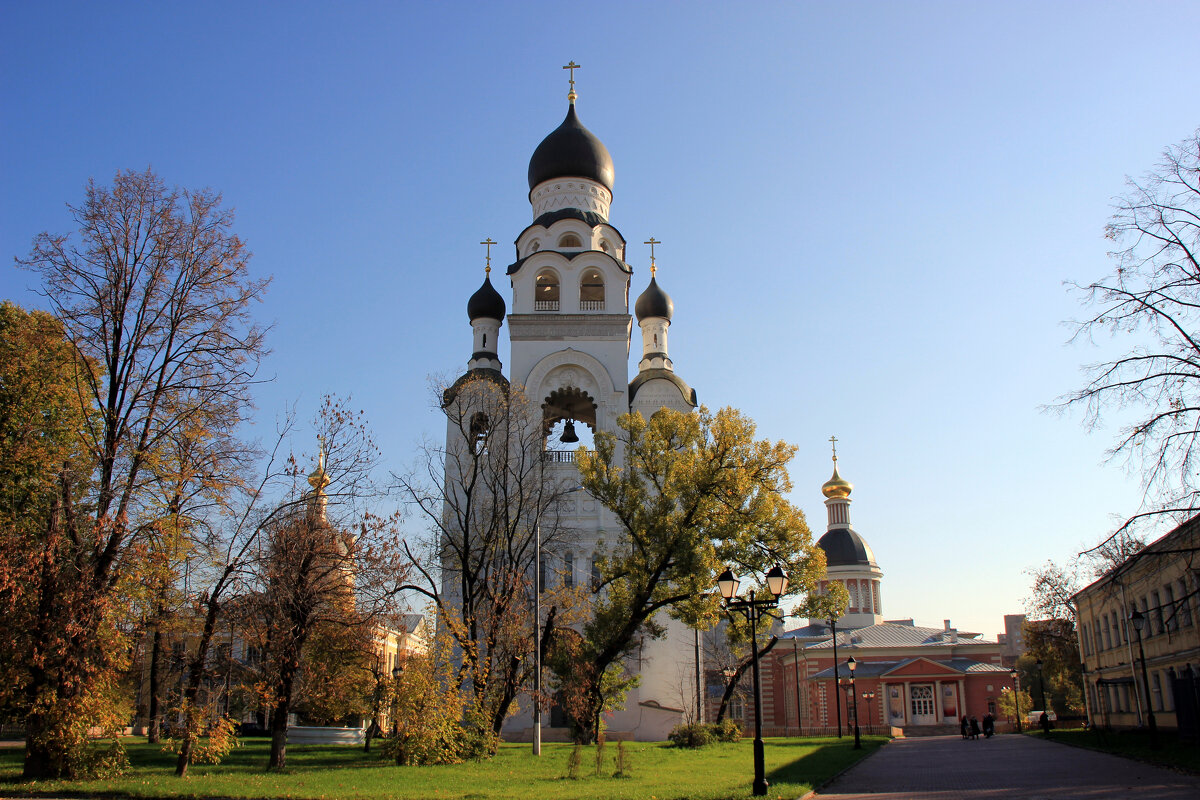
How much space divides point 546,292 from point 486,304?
8.06 ft

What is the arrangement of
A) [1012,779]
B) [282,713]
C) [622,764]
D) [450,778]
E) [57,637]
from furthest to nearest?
[282,713]
[622,764]
[450,778]
[1012,779]
[57,637]

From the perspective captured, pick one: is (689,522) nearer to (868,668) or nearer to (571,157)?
(571,157)

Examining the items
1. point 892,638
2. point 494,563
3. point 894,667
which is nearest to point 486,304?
point 494,563

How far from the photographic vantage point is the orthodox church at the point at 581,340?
3131 cm

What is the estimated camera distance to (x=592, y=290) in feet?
116

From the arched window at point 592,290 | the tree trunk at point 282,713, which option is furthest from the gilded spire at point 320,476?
the arched window at point 592,290

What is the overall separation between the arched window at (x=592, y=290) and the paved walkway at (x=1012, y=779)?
61.4 ft

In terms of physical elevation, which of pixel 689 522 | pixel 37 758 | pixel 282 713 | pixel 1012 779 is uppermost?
pixel 689 522

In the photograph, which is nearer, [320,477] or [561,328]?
[320,477]

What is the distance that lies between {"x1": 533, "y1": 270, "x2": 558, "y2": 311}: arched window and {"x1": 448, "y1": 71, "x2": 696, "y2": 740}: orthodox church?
0.15 feet

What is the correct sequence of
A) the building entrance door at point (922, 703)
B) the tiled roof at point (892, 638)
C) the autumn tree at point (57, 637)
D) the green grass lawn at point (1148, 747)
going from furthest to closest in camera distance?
the tiled roof at point (892, 638) → the building entrance door at point (922, 703) → the green grass lawn at point (1148, 747) → the autumn tree at point (57, 637)

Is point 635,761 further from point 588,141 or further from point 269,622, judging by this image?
point 588,141

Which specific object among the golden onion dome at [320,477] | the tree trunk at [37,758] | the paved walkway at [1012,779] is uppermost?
the golden onion dome at [320,477]

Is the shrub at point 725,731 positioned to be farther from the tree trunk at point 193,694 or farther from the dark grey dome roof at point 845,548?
the dark grey dome roof at point 845,548
